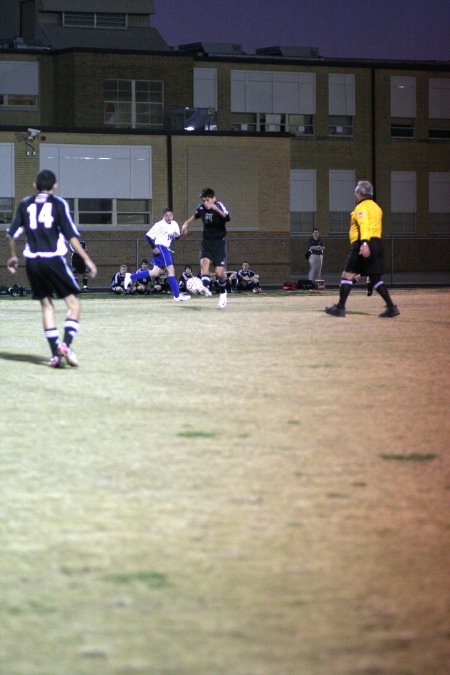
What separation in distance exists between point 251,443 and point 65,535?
2.98m

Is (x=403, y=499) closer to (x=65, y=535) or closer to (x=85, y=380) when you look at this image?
(x=65, y=535)

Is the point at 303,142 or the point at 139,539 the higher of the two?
the point at 303,142

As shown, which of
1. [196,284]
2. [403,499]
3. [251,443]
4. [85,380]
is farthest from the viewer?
[196,284]

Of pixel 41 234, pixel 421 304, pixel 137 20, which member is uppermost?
pixel 137 20

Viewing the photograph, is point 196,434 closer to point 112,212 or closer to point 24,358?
point 24,358

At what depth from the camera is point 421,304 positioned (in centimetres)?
2864

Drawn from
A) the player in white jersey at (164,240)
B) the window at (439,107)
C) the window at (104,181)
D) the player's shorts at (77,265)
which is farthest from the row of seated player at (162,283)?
the window at (439,107)

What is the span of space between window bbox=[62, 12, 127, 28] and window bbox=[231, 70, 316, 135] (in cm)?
634

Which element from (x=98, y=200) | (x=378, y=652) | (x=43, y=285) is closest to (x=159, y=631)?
(x=378, y=652)

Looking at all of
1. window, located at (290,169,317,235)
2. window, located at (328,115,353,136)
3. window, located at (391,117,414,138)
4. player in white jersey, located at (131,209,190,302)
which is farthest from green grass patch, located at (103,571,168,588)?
window, located at (391,117,414,138)

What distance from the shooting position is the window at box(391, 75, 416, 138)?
7181 centimetres

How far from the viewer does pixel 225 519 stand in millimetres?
6699

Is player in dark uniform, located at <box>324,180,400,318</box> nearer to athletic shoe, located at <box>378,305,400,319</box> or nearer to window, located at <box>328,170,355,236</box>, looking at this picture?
athletic shoe, located at <box>378,305,400,319</box>

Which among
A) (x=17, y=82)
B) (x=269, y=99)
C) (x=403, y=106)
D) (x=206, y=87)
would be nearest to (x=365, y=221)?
(x=17, y=82)
